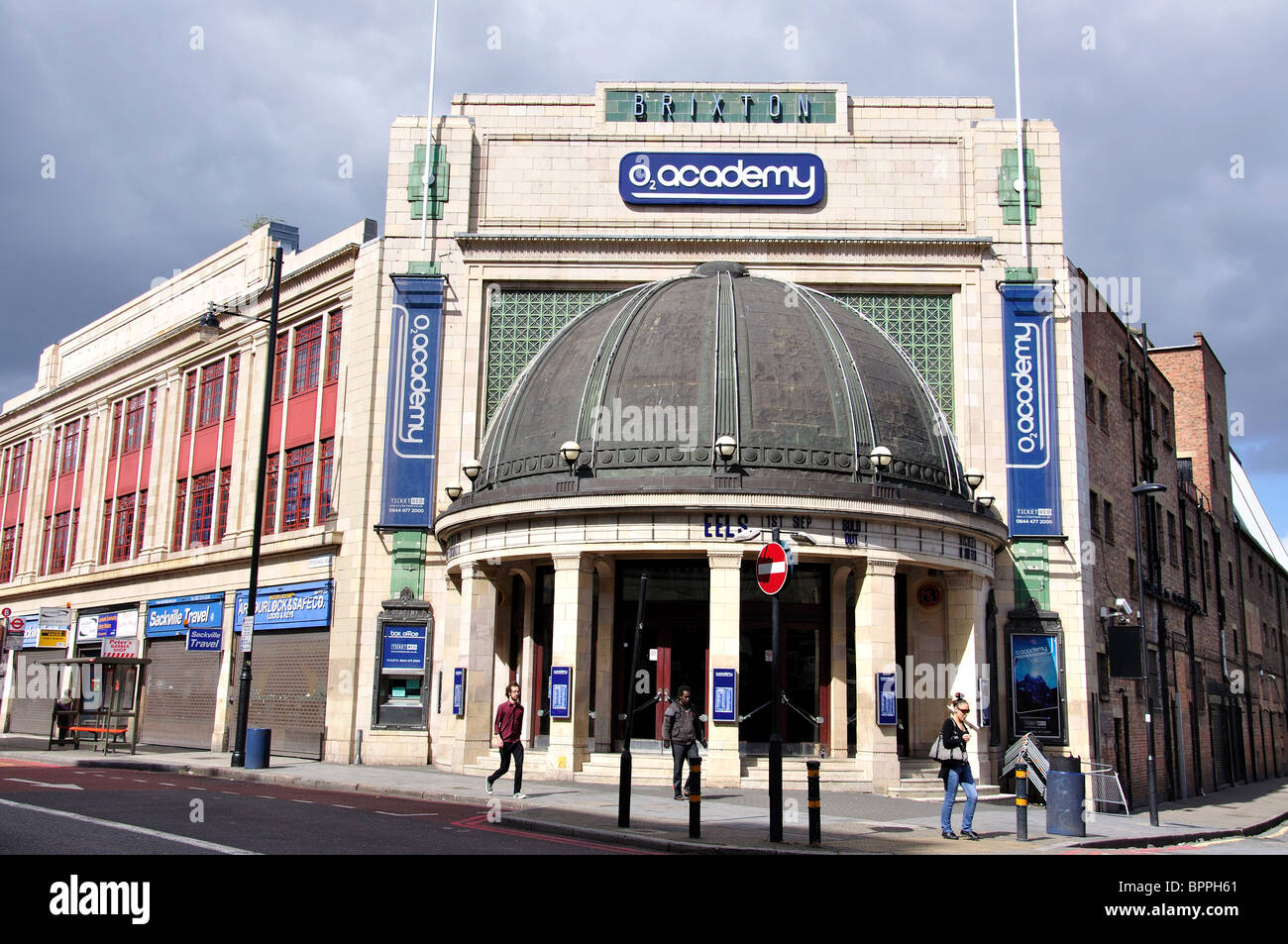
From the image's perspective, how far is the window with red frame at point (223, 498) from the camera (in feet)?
133

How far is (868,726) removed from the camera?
25.4 m

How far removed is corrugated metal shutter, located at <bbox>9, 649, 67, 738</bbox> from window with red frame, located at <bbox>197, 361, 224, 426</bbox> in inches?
572

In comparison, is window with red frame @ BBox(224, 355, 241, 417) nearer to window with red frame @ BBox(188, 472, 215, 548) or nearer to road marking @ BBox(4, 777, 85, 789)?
window with red frame @ BBox(188, 472, 215, 548)

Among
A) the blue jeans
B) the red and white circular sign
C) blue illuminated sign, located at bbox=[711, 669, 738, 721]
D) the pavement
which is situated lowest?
the pavement

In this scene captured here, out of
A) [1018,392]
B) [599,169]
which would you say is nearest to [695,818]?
[1018,392]

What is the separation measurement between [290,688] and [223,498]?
30.4 feet

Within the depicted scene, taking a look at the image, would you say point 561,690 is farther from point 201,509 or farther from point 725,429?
point 201,509

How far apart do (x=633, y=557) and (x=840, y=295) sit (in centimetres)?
1156

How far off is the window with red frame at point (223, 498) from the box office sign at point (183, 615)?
2.28 meters

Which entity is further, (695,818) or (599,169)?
(599,169)

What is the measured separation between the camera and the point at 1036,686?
30.6m

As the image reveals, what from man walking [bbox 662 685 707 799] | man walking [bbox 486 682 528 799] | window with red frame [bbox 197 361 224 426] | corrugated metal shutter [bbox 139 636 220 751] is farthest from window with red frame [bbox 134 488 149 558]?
man walking [bbox 662 685 707 799]

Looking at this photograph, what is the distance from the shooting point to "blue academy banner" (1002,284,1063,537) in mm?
32125
